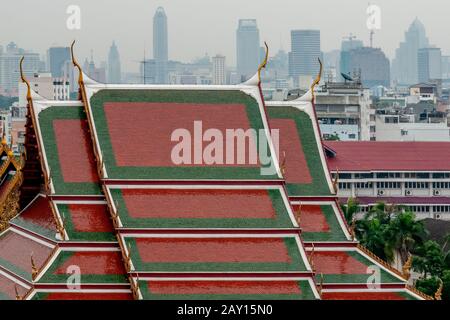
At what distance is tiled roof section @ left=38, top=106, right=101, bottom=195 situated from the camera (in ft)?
161

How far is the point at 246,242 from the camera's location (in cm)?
4725

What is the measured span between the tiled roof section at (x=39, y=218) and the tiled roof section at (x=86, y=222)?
80 centimetres

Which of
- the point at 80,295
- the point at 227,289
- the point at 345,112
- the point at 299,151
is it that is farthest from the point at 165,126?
the point at 345,112

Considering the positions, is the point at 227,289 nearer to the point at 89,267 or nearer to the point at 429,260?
the point at 89,267

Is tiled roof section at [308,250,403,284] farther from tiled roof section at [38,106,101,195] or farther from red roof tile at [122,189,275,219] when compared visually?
tiled roof section at [38,106,101,195]

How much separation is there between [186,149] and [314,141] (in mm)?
5546

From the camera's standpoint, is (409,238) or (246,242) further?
(409,238)

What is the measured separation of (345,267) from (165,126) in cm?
757

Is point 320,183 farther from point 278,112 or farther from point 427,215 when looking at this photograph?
point 427,215

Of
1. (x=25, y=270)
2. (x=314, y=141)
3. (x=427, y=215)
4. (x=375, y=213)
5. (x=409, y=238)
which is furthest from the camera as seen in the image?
(x=427, y=215)

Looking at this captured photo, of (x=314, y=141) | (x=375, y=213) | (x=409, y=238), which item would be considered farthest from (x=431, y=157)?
(x=314, y=141)

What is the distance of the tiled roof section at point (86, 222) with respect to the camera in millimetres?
47656

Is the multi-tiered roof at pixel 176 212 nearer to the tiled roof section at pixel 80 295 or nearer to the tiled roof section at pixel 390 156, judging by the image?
the tiled roof section at pixel 80 295

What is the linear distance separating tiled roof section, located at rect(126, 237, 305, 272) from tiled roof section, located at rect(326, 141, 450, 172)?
78.2m
